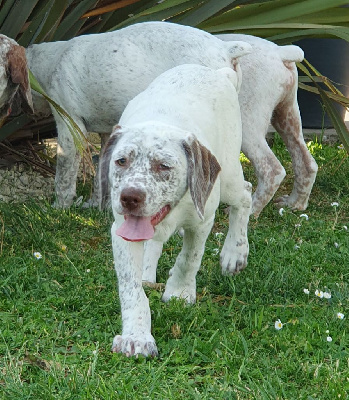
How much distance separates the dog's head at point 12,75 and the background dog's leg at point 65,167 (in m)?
0.60

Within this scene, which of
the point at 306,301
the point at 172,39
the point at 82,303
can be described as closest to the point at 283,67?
the point at 172,39

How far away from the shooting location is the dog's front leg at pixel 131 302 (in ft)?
9.83

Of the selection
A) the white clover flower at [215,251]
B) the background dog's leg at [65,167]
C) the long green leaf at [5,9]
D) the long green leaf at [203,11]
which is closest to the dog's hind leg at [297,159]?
the long green leaf at [203,11]

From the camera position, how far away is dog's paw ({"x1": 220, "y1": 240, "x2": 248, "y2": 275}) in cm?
387

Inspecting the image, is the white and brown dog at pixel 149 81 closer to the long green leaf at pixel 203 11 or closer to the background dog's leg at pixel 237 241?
the long green leaf at pixel 203 11

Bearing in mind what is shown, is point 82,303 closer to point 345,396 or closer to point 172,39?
point 345,396

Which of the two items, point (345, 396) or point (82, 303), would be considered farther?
point (82, 303)

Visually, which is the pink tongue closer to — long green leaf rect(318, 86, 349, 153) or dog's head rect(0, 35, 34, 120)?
dog's head rect(0, 35, 34, 120)

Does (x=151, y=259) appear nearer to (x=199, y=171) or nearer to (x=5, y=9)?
(x=199, y=171)

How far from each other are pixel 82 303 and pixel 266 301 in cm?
80

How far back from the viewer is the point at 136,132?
9.69ft

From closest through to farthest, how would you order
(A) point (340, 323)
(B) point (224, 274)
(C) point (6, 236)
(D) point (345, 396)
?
1. (D) point (345, 396)
2. (A) point (340, 323)
3. (B) point (224, 274)
4. (C) point (6, 236)

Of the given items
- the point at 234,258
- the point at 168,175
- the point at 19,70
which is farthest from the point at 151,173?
the point at 19,70

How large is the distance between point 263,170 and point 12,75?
1.58m
